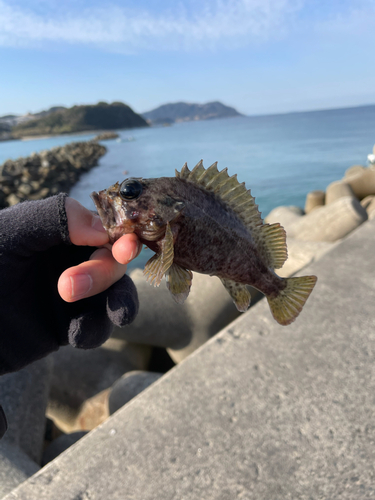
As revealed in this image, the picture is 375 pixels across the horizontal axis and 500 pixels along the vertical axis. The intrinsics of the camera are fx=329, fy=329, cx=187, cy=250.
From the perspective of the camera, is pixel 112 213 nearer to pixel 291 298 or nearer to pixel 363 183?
pixel 291 298

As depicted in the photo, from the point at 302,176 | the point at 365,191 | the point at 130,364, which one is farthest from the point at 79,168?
the point at 130,364

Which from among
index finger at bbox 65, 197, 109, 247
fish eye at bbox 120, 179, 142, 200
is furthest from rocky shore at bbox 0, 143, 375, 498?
fish eye at bbox 120, 179, 142, 200

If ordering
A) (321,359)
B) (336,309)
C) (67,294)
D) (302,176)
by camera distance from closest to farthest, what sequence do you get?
(67,294) < (321,359) < (336,309) < (302,176)

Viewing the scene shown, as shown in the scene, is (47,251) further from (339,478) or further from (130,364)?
(130,364)

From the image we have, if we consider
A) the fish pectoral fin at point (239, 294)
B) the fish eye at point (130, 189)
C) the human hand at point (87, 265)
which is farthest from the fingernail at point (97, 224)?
the fish pectoral fin at point (239, 294)

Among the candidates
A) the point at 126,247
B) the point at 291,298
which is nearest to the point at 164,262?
the point at 126,247
